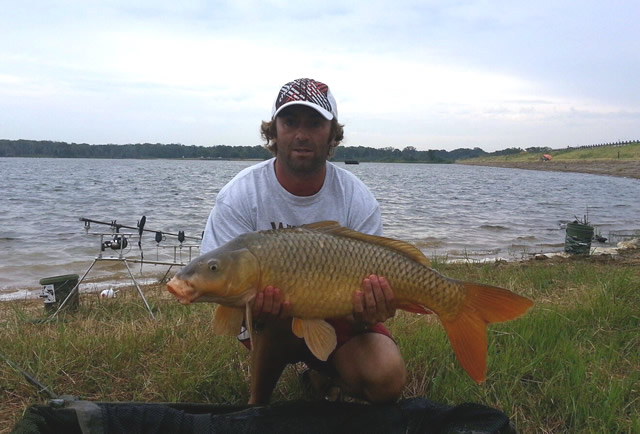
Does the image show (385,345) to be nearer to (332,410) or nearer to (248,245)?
(332,410)

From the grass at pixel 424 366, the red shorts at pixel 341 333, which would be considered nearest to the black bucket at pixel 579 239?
the grass at pixel 424 366

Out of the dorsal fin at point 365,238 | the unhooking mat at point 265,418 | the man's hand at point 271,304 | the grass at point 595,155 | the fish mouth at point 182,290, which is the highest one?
the grass at point 595,155

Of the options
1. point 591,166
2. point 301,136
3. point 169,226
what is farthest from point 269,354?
point 591,166

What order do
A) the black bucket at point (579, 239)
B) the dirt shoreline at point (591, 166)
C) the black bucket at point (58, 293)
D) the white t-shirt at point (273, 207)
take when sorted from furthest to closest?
the dirt shoreline at point (591, 166)
the black bucket at point (579, 239)
the black bucket at point (58, 293)
the white t-shirt at point (273, 207)

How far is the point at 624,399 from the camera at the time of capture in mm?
2199

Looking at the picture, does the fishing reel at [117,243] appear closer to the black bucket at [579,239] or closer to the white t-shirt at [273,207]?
the white t-shirt at [273,207]

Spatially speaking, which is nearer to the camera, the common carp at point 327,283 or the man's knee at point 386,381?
the common carp at point 327,283

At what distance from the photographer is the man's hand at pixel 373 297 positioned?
76.0 inches

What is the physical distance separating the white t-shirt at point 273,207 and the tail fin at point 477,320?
664 mm

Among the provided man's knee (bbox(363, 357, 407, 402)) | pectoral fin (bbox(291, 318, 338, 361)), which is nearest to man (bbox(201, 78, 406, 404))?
man's knee (bbox(363, 357, 407, 402))

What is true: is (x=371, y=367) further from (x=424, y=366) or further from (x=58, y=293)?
(x=58, y=293)

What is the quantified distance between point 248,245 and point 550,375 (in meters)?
1.55

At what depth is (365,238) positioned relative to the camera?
2.03 metres

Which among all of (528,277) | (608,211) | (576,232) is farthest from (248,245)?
(608,211)
